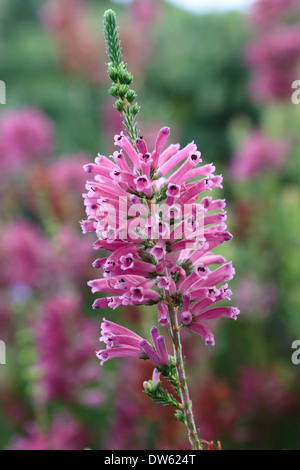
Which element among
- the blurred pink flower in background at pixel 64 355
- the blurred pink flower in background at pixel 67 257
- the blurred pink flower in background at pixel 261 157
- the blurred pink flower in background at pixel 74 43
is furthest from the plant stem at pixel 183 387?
the blurred pink flower in background at pixel 74 43

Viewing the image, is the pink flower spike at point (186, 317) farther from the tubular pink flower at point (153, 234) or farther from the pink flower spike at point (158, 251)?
the pink flower spike at point (158, 251)

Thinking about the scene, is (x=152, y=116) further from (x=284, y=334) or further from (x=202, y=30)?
(x=202, y=30)

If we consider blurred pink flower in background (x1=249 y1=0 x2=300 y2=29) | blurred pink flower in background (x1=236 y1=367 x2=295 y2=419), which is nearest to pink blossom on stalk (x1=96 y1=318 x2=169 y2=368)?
blurred pink flower in background (x1=236 y1=367 x2=295 y2=419)

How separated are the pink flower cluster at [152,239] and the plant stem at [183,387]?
0.06ft

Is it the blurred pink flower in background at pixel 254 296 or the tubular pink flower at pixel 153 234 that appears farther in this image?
the blurred pink flower in background at pixel 254 296

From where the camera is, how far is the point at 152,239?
1104mm

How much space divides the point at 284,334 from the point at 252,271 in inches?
25.8

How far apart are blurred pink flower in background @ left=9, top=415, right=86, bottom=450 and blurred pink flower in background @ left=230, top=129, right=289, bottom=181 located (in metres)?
2.57

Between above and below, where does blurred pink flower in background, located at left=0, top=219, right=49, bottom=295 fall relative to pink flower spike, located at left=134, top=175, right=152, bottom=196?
above

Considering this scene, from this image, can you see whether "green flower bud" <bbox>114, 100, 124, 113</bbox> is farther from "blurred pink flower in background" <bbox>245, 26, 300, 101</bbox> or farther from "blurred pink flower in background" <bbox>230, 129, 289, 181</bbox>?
"blurred pink flower in background" <bbox>245, 26, 300, 101</bbox>

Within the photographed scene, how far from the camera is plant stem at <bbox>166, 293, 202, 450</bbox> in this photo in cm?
107

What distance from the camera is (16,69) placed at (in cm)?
825

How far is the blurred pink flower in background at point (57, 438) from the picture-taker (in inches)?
82.1
